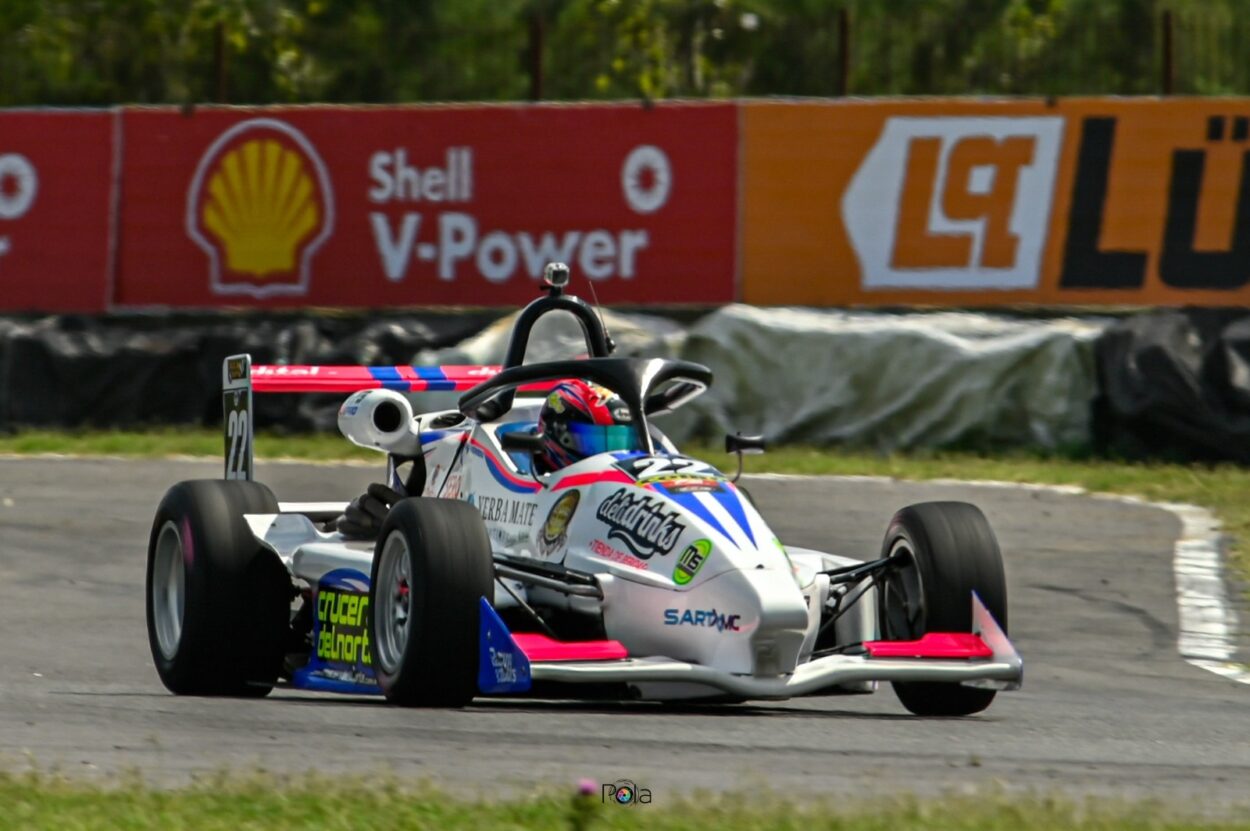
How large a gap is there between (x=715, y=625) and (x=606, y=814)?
1.65m

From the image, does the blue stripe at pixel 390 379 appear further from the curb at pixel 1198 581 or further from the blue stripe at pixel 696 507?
the curb at pixel 1198 581

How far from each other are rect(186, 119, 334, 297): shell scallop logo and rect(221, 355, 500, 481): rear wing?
268 inches

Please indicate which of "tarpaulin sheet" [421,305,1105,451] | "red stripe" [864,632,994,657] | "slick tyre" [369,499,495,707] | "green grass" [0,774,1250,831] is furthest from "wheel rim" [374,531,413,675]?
"tarpaulin sheet" [421,305,1105,451]

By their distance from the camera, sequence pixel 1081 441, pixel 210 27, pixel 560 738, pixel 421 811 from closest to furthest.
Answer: pixel 421 811, pixel 560 738, pixel 1081 441, pixel 210 27

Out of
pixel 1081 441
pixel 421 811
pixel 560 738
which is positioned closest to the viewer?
pixel 421 811

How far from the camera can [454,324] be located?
50.7 feet

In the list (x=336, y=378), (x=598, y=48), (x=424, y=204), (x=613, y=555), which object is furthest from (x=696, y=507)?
(x=598, y=48)

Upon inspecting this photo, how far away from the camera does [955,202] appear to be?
15.4 m

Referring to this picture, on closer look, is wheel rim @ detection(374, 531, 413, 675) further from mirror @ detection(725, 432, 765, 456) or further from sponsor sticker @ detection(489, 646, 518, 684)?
mirror @ detection(725, 432, 765, 456)

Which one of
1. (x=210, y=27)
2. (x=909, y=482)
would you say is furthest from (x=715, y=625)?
(x=210, y=27)

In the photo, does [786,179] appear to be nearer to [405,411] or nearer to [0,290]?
[0,290]

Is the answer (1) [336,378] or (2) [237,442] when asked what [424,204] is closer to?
(2) [237,442]

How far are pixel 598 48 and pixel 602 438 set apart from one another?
12.6 metres

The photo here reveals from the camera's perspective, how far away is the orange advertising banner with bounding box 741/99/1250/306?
1509 cm
